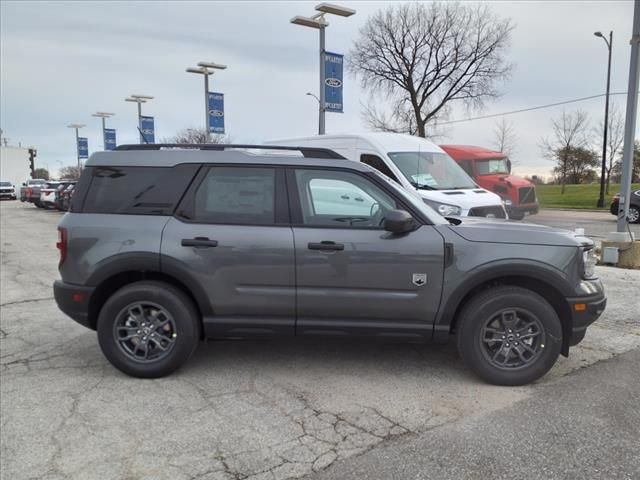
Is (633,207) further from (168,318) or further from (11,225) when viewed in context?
(11,225)

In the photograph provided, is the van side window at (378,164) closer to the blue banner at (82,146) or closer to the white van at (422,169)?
the white van at (422,169)

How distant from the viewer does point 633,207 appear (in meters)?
19.2

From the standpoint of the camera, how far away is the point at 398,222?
3.83 m

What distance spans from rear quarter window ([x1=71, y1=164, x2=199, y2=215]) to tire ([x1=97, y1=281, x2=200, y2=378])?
631 millimetres

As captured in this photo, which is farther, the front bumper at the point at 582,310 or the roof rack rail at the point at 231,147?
the roof rack rail at the point at 231,147

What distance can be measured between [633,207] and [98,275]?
20.2m

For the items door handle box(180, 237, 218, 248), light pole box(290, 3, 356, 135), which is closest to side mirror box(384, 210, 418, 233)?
door handle box(180, 237, 218, 248)

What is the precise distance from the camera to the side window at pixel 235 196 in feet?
13.4

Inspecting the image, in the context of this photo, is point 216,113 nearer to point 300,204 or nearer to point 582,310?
point 300,204

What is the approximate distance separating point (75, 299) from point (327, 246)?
2098 millimetres

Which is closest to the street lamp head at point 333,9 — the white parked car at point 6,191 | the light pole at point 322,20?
the light pole at point 322,20

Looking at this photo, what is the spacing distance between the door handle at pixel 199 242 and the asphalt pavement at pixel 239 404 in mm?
1082

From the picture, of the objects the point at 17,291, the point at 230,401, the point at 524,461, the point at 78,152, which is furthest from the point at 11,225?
the point at 78,152

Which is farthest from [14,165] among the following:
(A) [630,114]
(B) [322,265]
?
(B) [322,265]
